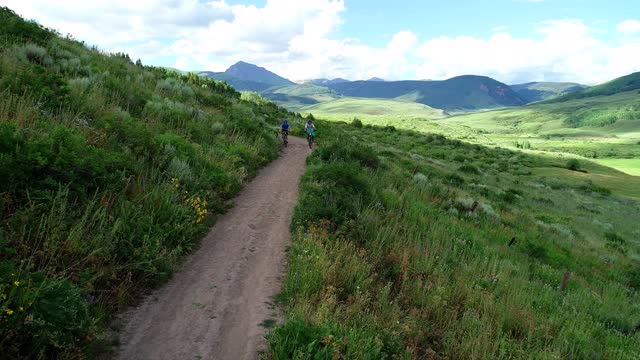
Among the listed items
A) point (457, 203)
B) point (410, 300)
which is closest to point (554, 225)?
point (457, 203)

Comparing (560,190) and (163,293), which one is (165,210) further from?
(560,190)

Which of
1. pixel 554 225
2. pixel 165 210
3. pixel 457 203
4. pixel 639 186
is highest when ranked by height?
pixel 165 210

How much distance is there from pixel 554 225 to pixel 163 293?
71.8 ft

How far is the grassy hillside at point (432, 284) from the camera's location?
21.6ft

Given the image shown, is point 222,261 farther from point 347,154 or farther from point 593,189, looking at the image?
point 593,189

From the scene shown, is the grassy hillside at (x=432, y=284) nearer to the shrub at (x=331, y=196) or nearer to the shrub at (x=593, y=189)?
the shrub at (x=331, y=196)

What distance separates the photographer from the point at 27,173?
21.5ft

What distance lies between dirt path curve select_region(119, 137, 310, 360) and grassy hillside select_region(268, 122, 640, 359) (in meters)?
0.49

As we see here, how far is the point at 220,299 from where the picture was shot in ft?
23.5

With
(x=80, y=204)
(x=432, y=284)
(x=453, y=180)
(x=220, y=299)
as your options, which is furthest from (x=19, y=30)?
(x=453, y=180)

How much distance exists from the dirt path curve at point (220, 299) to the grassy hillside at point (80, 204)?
1.29 feet

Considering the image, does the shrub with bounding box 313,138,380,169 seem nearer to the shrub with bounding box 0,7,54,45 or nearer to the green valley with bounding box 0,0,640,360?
the green valley with bounding box 0,0,640,360

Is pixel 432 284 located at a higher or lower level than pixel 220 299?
lower

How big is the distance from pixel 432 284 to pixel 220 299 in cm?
437
